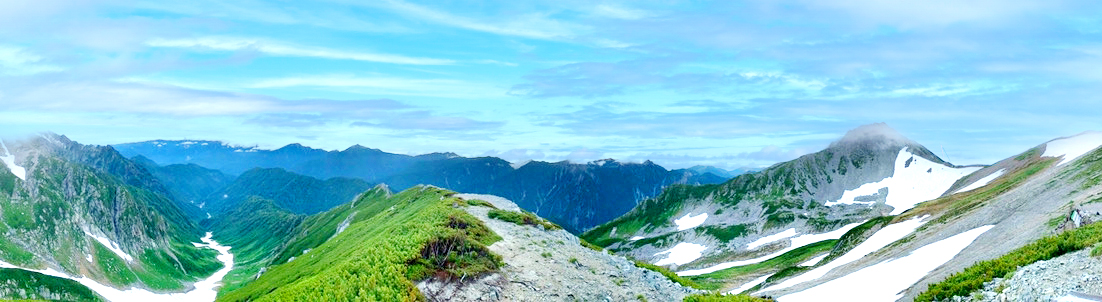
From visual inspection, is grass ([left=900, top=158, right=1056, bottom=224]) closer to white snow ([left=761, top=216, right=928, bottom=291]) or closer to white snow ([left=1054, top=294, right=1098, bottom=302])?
white snow ([left=761, top=216, right=928, bottom=291])

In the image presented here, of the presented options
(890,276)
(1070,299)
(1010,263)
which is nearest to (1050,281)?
(1070,299)

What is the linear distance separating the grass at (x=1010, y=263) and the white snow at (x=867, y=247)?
7201 cm

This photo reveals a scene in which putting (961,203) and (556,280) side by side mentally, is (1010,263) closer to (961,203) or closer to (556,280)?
(556,280)

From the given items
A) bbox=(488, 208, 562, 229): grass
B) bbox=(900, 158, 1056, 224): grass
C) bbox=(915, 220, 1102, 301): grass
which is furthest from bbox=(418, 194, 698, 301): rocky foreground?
bbox=(900, 158, 1056, 224): grass

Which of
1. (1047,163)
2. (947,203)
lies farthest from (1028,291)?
(1047,163)

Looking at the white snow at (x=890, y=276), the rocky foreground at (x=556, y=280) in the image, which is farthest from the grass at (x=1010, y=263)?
the white snow at (x=890, y=276)

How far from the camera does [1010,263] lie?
52031mm

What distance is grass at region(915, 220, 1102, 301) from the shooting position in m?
50.8

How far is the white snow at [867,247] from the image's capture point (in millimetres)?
131500

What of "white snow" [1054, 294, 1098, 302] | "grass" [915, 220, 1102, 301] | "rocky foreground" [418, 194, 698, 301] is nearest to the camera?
"white snow" [1054, 294, 1098, 302]

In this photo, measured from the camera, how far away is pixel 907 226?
15700 cm

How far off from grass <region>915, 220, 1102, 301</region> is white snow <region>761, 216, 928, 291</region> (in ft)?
236

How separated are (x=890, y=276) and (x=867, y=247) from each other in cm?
5948

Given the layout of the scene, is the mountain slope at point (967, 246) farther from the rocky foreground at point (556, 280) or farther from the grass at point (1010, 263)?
the rocky foreground at point (556, 280)
